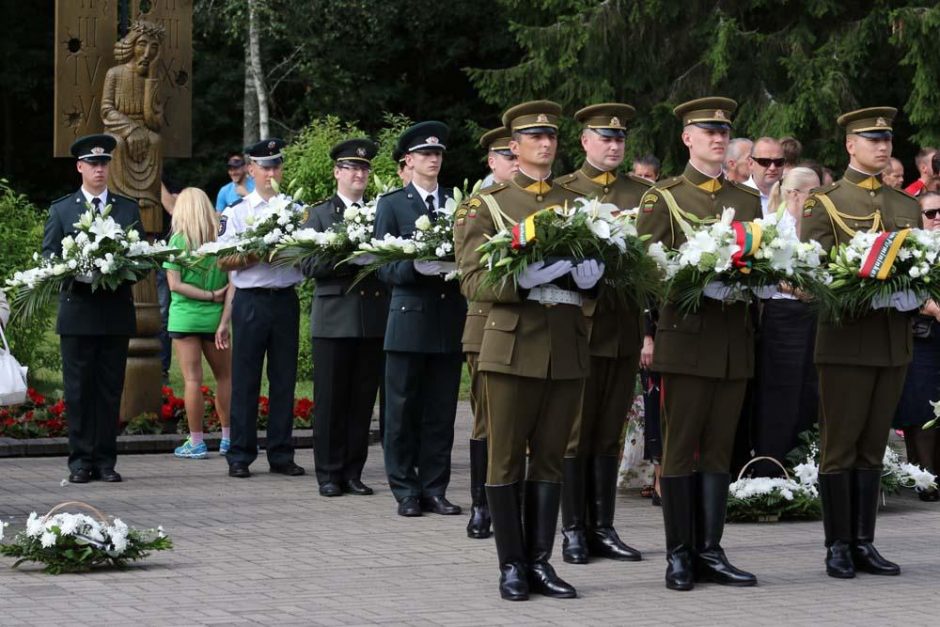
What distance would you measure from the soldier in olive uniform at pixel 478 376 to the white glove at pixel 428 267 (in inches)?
21.1

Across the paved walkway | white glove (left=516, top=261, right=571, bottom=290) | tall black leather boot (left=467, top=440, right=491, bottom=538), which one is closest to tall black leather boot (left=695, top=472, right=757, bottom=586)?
the paved walkway

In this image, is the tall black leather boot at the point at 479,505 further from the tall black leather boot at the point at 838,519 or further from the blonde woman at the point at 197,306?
the blonde woman at the point at 197,306

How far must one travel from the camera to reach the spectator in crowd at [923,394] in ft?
38.4

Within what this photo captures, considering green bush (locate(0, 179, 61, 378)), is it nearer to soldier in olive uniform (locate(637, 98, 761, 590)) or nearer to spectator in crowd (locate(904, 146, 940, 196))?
spectator in crowd (locate(904, 146, 940, 196))

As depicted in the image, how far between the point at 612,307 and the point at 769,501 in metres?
2.00

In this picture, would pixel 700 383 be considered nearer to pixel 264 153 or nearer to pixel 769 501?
pixel 769 501

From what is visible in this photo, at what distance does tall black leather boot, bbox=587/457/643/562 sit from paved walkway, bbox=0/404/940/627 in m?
0.13

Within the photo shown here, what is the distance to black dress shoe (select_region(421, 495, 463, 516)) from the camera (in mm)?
10531

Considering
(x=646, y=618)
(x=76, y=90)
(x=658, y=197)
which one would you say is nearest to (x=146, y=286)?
(x=76, y=90)

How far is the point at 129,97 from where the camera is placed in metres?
14.3

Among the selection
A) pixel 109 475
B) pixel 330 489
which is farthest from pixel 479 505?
pixel 109 475

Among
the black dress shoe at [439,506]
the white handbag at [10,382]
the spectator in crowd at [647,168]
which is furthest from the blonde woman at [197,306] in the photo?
the white handbag at [10,382]

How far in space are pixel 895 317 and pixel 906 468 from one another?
9.78ft

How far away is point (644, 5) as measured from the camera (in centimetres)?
2727
